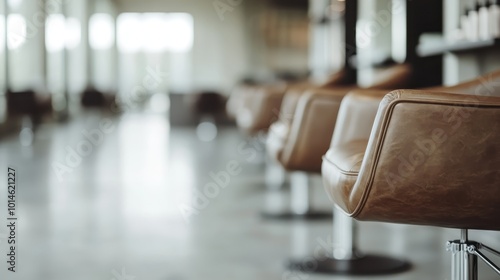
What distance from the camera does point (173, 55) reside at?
63.5 ft

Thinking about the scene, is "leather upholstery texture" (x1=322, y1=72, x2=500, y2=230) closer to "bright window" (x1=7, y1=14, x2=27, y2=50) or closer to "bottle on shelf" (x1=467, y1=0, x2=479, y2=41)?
"bottle on shelf" (x1=467, y1=0, x2=479, y2=41)

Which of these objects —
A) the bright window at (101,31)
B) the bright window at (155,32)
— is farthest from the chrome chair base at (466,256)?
the bright window at (155,32)

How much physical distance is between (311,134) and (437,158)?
1474 mm

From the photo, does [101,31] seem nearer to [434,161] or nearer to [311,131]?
[311,131]

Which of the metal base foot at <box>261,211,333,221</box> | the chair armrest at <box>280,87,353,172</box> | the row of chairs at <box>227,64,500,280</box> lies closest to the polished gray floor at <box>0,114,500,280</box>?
the metal base foot at <box>261,211,333,221</box>

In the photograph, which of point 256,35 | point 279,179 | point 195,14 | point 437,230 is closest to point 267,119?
point 279,179

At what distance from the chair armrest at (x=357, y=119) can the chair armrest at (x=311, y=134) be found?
0.46m

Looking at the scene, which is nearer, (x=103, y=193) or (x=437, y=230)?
(x=437, y=230)

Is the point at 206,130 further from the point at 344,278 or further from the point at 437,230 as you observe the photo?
the point at 344,278

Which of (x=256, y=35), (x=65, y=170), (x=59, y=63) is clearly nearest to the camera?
(x=65, y=170)

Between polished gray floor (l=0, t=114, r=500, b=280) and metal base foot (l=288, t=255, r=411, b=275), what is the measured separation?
0.21 feet

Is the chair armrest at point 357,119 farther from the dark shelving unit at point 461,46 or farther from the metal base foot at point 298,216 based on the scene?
the metal base foot at point 298,216

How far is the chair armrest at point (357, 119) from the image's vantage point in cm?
275

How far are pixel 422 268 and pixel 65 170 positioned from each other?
4311 mm
